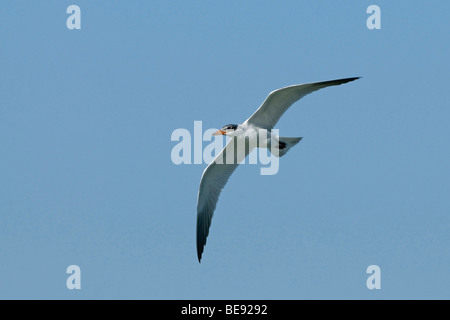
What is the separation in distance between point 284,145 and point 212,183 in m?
2.73

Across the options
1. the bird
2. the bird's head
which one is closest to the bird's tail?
the bird

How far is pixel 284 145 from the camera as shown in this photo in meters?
16.2

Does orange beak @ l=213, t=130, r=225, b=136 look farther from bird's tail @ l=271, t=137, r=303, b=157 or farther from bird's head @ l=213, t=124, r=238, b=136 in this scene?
bird's tail @ l=271, t=137, r=303, b=157

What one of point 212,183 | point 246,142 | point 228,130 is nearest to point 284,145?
point 246,142

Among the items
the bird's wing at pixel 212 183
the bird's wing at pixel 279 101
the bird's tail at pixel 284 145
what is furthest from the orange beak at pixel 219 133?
the bird's tail at pixel 284 145

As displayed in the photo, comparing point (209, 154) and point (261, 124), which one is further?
point (209, 154)

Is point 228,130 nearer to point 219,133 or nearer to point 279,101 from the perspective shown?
point 219,133

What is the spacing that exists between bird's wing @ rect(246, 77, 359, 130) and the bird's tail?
0.43 m

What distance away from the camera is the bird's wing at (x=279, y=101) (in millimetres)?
15234
